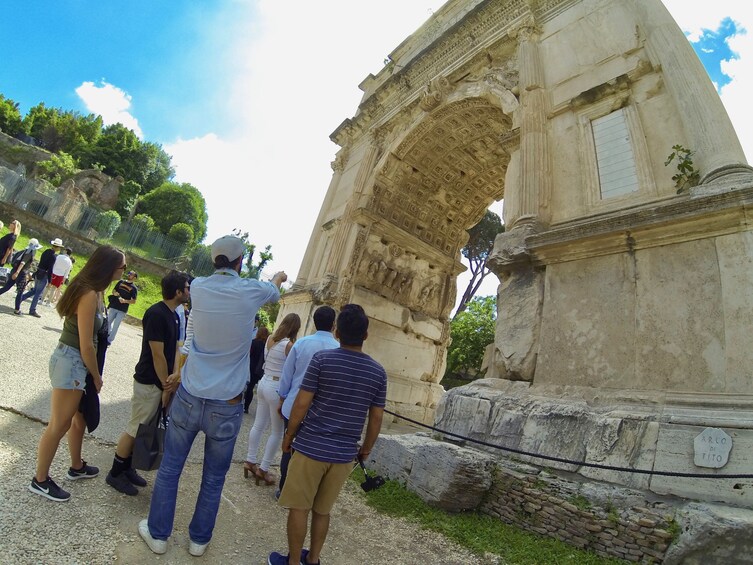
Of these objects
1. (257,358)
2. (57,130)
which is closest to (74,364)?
(257,358)

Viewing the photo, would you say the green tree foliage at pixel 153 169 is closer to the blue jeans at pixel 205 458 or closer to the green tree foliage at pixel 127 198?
the green tree foliage at pixel 127 198

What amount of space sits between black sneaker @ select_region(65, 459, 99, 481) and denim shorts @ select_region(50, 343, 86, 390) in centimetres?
68

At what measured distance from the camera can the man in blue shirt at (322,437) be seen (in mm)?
2221

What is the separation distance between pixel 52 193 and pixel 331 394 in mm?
29294

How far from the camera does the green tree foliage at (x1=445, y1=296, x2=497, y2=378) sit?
72.2 feet

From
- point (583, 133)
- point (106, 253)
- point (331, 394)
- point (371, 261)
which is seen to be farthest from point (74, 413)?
point (371, 261)

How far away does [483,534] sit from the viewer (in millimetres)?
3393

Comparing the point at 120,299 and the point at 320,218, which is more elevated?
the point at 320,218

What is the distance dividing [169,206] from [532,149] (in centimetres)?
3800

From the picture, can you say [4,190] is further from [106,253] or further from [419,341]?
[106,253]

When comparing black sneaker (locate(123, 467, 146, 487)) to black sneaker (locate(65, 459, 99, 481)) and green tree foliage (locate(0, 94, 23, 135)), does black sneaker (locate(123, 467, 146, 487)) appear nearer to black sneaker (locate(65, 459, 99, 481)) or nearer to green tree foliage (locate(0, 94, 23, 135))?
black sneaker (locate(65, 459, 99, 481))

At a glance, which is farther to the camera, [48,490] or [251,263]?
[251,263]

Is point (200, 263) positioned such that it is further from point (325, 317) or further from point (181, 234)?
point (325, 317)

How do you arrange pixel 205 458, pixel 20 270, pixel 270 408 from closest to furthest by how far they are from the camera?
pixel 205 458 < pixel 270 408 < pixel 20 270
